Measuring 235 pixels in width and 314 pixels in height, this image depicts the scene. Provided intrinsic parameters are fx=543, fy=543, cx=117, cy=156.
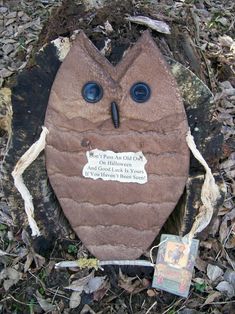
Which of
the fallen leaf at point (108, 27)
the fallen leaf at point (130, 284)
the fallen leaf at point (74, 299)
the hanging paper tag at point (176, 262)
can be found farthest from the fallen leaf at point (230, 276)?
the fallen leaf at point (108, 27)

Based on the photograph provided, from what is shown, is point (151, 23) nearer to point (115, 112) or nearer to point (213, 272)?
point (115, 112)

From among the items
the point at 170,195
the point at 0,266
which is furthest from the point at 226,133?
the point at 0,266

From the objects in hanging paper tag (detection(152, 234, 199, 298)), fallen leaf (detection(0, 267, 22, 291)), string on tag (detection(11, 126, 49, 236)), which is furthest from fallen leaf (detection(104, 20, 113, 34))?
fallen leaf (detection(0, 267, 22, 291))

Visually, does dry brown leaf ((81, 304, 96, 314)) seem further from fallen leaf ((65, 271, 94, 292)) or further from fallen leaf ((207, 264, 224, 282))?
fallen leaf ((207, 264, 224, 282))

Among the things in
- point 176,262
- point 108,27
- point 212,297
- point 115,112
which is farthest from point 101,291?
point 108,27

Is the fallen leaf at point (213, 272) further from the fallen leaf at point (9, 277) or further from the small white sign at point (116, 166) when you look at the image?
the fallen leaf at point (9, 277)
